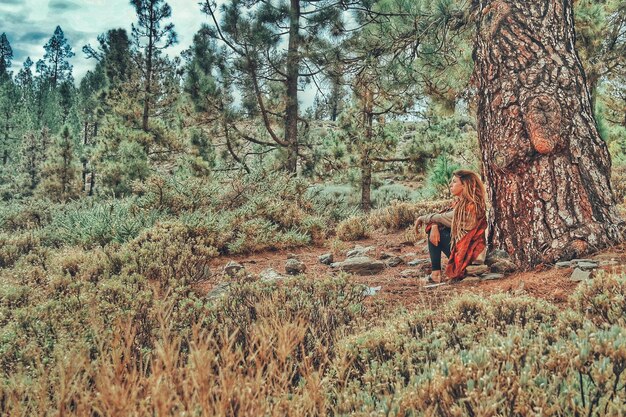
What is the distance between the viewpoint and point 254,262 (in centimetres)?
632

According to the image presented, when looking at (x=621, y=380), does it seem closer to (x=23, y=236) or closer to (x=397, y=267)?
(x=397, y=267)

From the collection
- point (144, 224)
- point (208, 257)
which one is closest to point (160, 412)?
point (208, 257)

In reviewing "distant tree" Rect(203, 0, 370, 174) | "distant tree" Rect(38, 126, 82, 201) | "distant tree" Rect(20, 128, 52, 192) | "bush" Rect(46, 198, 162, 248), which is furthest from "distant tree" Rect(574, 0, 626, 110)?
"distant tree" Rect(20, 128, 52, 192)

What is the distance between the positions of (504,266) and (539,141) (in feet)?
3.98

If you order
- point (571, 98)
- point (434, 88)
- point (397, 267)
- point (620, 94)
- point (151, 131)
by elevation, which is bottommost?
point (397, 267)

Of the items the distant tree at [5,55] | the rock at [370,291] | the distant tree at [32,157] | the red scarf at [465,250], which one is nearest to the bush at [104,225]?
the rock at [370,291]

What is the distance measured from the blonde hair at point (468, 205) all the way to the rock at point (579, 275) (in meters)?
1.15

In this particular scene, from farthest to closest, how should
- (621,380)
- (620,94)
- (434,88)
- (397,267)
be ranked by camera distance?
(620,94)
(434,88)
(397,267)
(621,380)

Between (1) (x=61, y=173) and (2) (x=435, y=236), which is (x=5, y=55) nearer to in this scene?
(1) (x=61, y=173)

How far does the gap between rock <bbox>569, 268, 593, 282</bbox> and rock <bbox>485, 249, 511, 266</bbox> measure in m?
0.84

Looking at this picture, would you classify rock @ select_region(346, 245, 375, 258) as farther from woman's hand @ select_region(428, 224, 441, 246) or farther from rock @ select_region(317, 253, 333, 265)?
woman's hand @ select_region(428, 224, 441, 246)

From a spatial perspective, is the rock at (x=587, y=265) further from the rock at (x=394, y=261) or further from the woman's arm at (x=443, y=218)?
the rock at (x=394, y=261)

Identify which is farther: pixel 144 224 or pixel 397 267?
pixel 144 224

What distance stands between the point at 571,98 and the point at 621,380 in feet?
10.6
